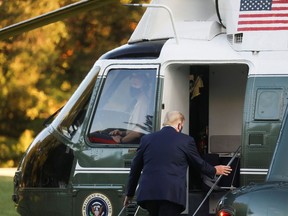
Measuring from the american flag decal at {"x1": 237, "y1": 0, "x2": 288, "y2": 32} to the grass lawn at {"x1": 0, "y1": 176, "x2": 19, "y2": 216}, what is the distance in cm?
795

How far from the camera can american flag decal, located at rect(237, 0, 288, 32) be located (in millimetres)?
11148

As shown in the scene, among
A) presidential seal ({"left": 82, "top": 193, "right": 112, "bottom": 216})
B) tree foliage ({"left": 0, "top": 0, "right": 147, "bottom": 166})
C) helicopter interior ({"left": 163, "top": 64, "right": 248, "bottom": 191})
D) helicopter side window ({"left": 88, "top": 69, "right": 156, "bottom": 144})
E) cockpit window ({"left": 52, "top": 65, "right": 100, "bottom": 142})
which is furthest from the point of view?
tree foliage ({"left": 0, "top": 0, "right": 147, "bottom": 166})

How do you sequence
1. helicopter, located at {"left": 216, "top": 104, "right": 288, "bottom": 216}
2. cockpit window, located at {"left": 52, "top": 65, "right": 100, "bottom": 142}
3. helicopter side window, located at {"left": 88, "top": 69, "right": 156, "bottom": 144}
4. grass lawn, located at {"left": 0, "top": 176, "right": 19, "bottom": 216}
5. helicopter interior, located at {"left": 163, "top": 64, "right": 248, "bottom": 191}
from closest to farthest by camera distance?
1. helicopter, located at {"left": 216, "top": 104, "right": 288, "bottom": 216}
2. helicopter side window, located at {"left": 88, "top": 69, "right": 156, "bottom": 144}
3. cockpit window, located at {"left": 52, "top": 65, "right": 100, "bottom": 142}
4. helicopter interior, located at {"left": 163, "top": 64, "right": 248, "bottom": 191}
5. grass lawn, located at {"left": 0, "top": 176, "right": 19, "bottom": 216}

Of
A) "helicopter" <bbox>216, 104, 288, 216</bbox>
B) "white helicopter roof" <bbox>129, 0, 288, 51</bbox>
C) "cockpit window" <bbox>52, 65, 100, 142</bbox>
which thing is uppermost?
"white helicopter roof" <bbox>129, 0, 288, 51</bbox>

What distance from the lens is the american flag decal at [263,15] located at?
1115 centimetres

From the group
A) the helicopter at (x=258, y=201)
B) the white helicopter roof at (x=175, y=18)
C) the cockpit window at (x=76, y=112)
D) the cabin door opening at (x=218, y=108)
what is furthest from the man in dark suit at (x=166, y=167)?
the cabin door opening at (x=218, y=108)

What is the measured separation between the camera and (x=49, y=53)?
34.5 m

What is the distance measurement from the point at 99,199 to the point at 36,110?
23.8 m

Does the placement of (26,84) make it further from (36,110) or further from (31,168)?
(31,168)

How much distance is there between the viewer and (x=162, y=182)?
9898 millimetres

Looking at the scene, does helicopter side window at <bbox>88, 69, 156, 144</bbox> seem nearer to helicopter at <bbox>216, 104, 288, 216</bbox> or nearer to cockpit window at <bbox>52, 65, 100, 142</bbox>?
cockpit window at <bbox>52, 65, 100, 142</bbox>

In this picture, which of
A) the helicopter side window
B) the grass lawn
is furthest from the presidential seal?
the grass lawn

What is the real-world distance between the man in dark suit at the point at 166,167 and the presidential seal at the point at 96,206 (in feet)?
4.50

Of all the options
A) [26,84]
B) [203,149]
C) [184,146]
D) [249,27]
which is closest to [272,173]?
[184,146]
